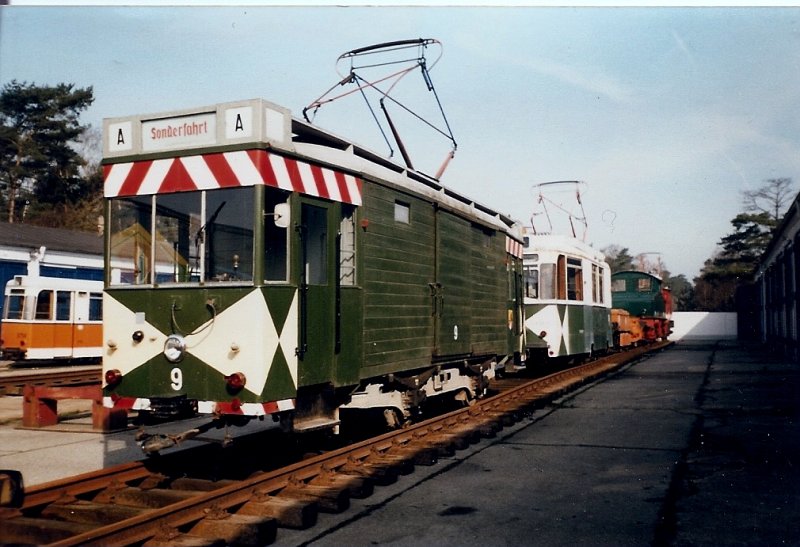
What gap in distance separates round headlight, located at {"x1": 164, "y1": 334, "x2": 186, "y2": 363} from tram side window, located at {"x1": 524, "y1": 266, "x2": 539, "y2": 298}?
11.5m

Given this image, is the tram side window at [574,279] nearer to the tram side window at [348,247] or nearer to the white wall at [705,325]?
the tram side window at [348,247]

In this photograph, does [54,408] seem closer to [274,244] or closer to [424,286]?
[424,286]

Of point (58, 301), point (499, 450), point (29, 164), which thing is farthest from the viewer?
point (29, 164)

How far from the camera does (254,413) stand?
5590 millimetres

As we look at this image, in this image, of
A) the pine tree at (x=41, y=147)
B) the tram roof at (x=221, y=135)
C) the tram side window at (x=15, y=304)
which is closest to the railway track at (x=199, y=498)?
the tram roof at (x=221, y=135)

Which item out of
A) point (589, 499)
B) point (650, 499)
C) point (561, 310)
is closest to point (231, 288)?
point (589, 499)

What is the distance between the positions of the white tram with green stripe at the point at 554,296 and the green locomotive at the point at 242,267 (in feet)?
30.6

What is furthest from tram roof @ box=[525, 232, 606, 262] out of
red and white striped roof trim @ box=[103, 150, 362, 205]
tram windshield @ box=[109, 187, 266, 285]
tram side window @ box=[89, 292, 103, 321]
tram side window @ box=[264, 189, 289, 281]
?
tram side window @ box=[89, 292, 103, 321]

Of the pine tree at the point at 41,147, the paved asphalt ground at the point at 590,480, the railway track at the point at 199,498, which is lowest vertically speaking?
the paved asphalt ground at the point at 590,480

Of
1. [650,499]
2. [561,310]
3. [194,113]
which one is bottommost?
[650,499]

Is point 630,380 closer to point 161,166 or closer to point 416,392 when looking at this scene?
point 416,392

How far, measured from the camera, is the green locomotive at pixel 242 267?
227 inches

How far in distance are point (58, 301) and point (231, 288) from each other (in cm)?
1825

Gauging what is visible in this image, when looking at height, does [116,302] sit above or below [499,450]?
above
